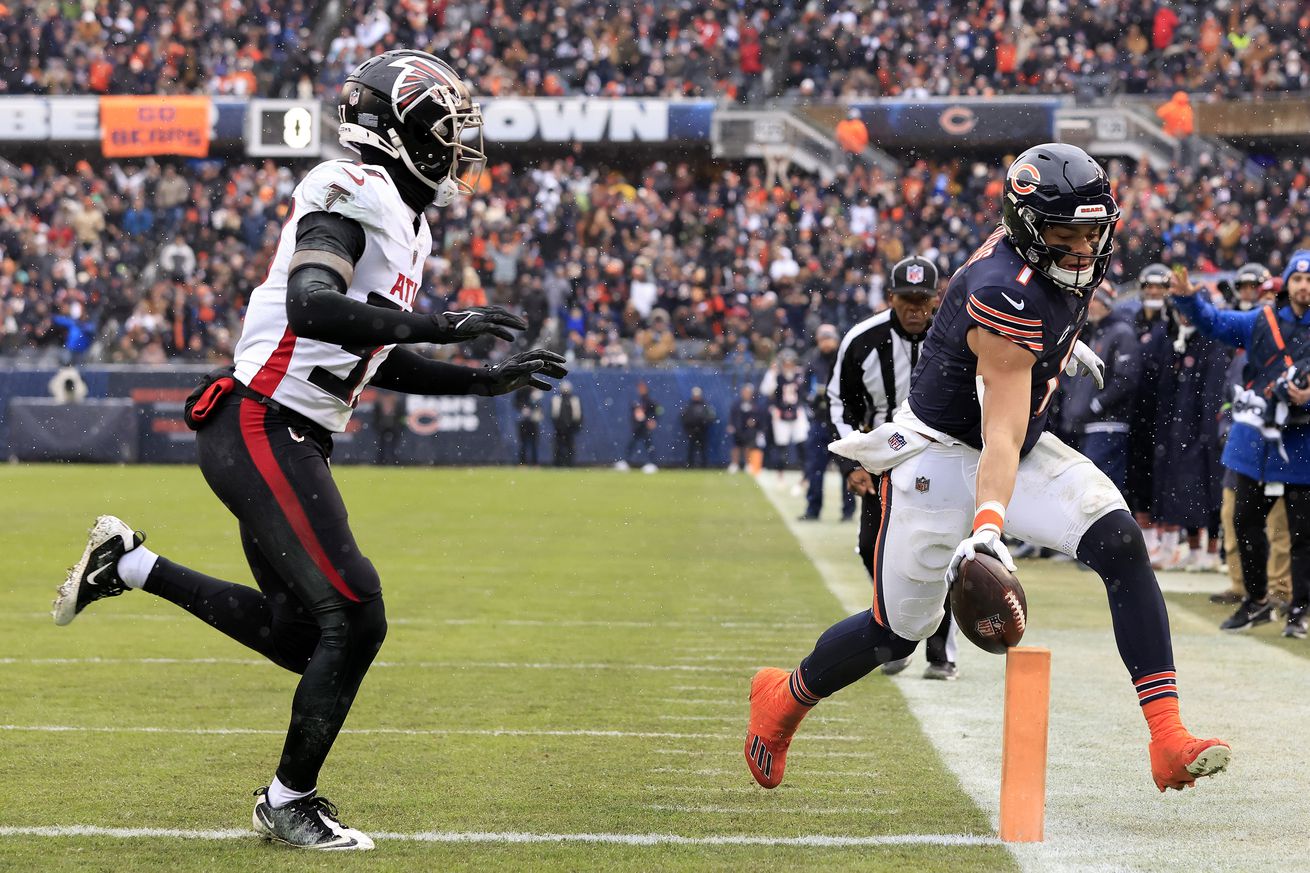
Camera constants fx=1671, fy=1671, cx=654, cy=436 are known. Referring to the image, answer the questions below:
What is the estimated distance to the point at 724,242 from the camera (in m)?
26.8

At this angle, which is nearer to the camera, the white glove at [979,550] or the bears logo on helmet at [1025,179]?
the white glove at [979,550]

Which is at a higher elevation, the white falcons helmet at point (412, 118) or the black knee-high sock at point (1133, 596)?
the white falcons helmet at point (412, 118)

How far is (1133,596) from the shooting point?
170 inches

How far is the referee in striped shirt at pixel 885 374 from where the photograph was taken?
23.4ft

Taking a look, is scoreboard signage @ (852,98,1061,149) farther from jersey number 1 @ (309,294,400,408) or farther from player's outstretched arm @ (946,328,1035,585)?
jersey number 1 @ (309,294,400,408)

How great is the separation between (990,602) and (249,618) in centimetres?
197

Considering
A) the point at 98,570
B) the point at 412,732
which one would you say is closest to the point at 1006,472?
the point at 412,732

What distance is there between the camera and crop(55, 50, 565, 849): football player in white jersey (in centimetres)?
403

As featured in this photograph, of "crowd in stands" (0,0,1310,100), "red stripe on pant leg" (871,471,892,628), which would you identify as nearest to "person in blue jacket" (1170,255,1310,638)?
"red stripe on pant leg" (871,471,892,628)

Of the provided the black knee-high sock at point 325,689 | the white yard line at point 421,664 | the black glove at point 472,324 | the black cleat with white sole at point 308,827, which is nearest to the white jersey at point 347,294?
the black glove at point 472,324

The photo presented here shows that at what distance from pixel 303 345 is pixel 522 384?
557 mm

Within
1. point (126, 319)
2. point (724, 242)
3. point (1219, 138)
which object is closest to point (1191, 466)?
point (724, 242)

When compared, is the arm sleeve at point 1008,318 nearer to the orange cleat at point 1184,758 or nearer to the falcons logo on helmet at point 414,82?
the orange cleat at point 1184,758

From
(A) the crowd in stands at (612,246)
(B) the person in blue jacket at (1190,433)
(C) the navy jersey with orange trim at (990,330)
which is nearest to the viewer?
(C) the navy jersey with orange trim at (990,330)
